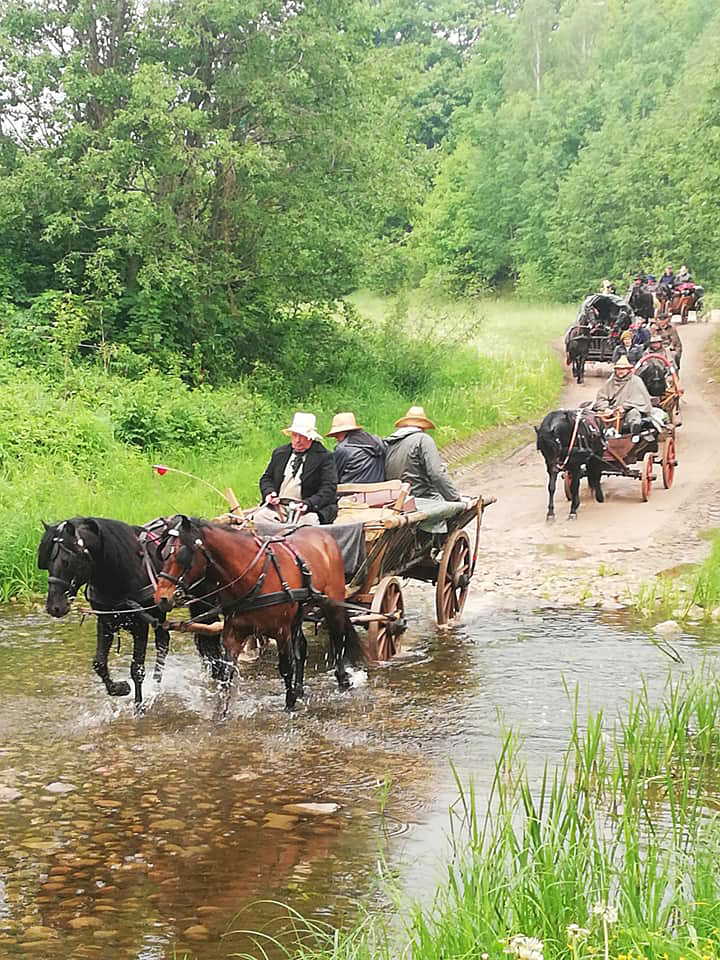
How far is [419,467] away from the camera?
38.1 ft

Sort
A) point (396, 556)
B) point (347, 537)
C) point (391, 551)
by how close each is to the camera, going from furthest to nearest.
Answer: point (396, 556), point (391, 551), point (347, 537)

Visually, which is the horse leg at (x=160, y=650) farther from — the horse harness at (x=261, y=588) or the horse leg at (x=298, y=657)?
the horse leg at (x=298, y=657)

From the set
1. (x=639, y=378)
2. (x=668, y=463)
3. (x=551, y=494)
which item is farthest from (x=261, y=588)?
(x=639, y=378)

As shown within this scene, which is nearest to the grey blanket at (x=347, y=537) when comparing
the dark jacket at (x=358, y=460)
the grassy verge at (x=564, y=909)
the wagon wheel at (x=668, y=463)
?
the dark jacket at (x=358, y=460)

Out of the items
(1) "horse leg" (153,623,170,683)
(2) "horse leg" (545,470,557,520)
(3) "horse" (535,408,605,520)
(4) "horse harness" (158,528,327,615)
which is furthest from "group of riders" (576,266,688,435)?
(1) "horse leg" (153,623,170,683)

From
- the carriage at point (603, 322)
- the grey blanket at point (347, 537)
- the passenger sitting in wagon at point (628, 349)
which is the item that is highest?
the carriage at point (603, 322)

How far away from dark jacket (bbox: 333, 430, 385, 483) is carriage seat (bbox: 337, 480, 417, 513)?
0.24 m

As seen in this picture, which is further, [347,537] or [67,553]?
[347,537]

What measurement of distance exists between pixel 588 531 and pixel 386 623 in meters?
6.26

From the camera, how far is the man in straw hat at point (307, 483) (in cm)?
1028

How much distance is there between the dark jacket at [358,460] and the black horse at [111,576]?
8.61 ft

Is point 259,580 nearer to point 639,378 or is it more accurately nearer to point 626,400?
point 626,400

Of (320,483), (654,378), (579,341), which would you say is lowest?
(320,483)

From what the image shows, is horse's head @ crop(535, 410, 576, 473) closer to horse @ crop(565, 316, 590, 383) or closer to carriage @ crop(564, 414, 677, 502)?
carriage @ crop(564, 414, 677, 502)
